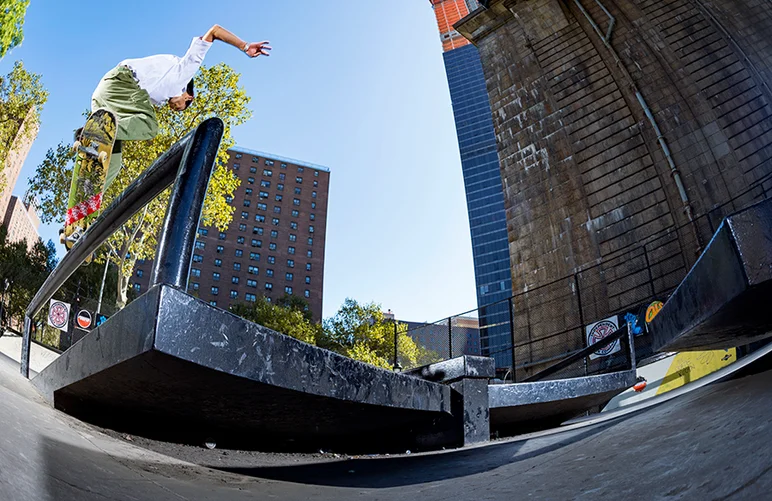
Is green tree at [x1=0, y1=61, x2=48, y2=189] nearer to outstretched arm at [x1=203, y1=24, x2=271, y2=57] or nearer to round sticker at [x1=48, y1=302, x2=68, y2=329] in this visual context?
round sticker at [x1=48, y1=302, x2=68, y2=329]

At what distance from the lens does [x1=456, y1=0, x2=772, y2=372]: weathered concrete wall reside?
12164 millimetres

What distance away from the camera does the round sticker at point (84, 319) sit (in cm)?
1591

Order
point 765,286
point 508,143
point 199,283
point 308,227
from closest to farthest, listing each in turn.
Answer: point 765,286
point 508,143
point 199,283
point 308,227

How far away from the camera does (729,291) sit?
1.60 metres

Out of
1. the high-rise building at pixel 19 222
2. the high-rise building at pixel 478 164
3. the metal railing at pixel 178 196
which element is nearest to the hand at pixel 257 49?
the metal railing at pixel 178 196

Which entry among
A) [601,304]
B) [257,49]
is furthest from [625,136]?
[257,49]

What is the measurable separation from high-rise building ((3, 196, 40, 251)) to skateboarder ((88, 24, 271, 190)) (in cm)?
8598

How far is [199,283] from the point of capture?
78125 mm

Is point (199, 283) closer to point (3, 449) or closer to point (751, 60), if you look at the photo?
point (751, 60)

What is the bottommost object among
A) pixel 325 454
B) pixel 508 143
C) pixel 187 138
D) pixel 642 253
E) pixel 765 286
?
pixel 325 454

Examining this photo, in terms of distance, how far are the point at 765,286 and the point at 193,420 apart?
206cm

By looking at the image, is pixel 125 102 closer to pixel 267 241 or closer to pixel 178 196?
pixel 178 196

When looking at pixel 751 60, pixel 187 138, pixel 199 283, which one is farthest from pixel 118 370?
pixel 199 283

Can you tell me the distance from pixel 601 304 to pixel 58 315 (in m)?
16.7
